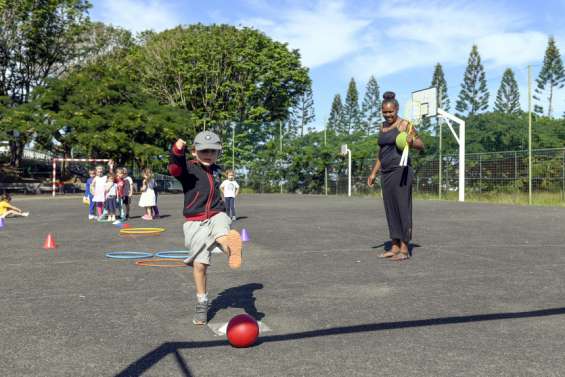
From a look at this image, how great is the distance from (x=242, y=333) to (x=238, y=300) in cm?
170

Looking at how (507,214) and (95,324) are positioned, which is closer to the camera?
(95,324)

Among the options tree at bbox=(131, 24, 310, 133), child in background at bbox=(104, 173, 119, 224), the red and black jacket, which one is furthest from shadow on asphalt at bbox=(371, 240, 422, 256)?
tree at bbox=(131, 24, 310, 133)

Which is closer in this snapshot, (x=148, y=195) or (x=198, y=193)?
(x=198, y=193)

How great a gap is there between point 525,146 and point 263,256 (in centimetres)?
1803

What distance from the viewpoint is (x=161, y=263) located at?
8344 millimetres

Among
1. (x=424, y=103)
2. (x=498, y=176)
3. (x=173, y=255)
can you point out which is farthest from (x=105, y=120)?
(x=173, y=255)

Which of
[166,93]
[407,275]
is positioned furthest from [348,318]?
[166,93]

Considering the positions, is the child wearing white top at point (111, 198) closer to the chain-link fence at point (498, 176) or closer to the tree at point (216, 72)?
the chain-link fence at point (498, 176)

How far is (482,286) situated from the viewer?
21.4 feet

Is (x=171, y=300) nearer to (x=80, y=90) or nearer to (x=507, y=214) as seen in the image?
(x=507, y=214)

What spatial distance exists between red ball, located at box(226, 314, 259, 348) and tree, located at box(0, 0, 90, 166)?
35863 millimetres

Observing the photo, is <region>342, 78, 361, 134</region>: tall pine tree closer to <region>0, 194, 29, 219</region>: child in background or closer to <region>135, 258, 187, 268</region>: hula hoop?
<region>0, 194, 29, 219</region>: child in background

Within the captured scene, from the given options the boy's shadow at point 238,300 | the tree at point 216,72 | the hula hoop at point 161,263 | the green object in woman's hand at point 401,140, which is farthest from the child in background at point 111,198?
the tree at point 216,72

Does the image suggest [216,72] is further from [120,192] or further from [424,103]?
[120,192]
